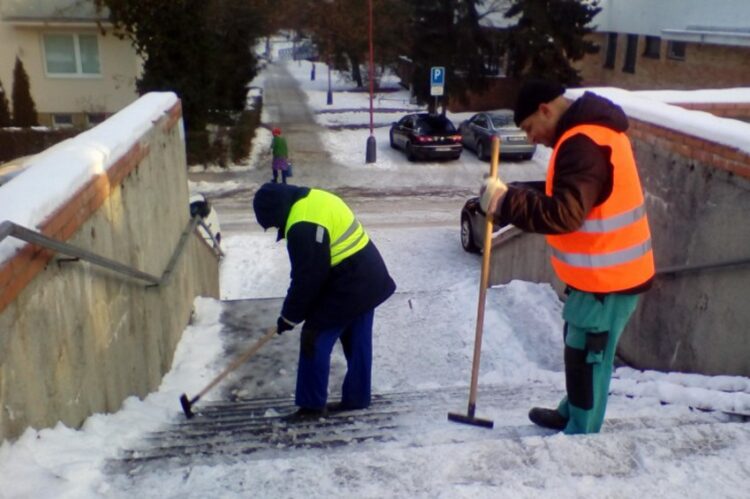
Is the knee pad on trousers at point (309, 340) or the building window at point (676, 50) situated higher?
the building window at point (676, 50)

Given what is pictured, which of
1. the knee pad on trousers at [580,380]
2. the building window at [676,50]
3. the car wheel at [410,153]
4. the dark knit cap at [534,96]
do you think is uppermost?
the building window at [676,50]

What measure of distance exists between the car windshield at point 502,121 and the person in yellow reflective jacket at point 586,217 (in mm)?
19247

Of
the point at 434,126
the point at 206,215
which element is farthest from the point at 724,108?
the point at 434,126

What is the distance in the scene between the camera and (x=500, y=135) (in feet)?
71.9

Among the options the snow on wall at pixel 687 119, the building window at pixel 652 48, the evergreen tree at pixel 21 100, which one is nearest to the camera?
the snow on wall at pixel 687 119

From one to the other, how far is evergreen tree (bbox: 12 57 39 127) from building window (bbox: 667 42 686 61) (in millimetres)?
21487

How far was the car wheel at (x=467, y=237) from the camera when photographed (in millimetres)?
13969

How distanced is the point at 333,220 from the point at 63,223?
1.58 m

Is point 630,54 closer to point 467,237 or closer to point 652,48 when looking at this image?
point 652,48

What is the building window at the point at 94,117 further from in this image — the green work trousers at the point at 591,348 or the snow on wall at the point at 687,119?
the green work trousers at the point at 591,348

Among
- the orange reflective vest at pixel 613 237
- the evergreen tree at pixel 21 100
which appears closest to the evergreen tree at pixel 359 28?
the evergreen tree at pixel 21 100

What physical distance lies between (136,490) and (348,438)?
126cm

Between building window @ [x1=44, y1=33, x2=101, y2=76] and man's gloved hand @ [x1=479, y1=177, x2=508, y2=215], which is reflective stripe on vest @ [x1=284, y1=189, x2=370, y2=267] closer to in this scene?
man's gloved hand @ [x1=479, y1=177, x2=508, y2=215]

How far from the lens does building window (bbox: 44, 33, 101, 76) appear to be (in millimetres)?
24391
